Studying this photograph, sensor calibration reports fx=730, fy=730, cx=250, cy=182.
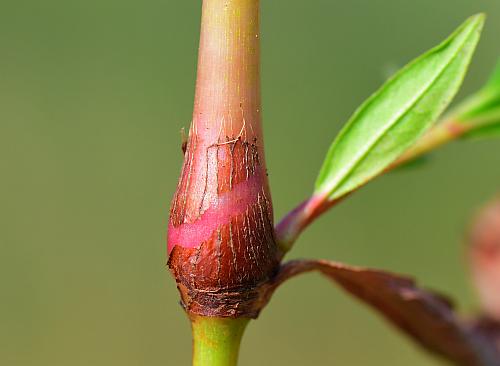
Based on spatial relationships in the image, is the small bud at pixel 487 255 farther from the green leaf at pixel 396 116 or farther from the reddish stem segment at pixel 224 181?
the reddish stem segment at pixel 224 181

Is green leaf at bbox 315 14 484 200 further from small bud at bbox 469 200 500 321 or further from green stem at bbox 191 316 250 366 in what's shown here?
small bud at bbox 469 200 500 321

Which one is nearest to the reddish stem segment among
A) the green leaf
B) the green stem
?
the green stem

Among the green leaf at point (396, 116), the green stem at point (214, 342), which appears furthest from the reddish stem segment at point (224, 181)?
the green leaf at point (396, 116)

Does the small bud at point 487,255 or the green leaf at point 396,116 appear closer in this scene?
the green leaf at point 396,116

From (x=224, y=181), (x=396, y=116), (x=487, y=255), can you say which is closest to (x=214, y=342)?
(x=224, y=181)

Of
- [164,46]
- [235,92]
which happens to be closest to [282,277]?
[235,92]

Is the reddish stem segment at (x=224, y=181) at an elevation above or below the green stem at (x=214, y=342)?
above
